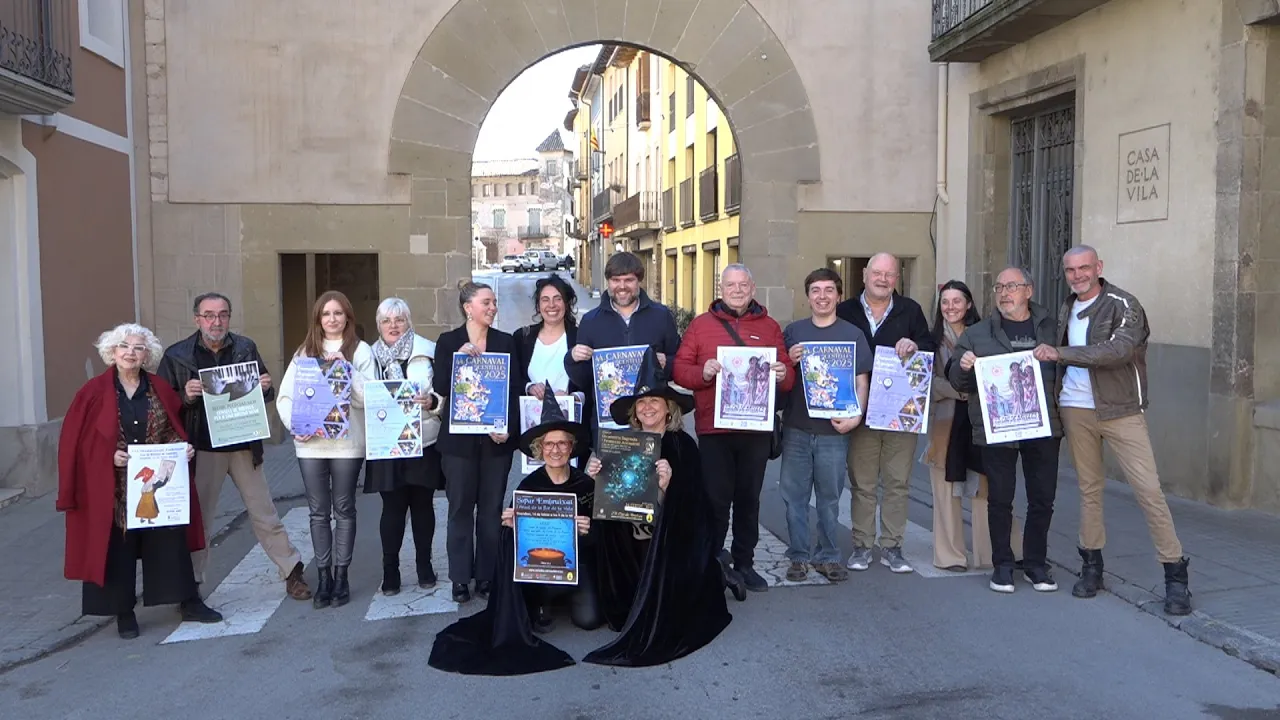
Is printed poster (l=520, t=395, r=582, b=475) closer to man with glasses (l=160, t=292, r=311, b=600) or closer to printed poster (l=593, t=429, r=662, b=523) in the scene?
printed poster (l=593, t=429, r=662, b=523)

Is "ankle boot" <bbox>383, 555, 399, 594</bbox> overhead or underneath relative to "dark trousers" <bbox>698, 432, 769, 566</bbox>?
underneath

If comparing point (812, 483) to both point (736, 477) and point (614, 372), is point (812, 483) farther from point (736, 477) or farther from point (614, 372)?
point (614, 372)

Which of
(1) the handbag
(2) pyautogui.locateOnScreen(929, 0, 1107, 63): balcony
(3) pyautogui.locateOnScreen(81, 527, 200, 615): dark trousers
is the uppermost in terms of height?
(2) pyautogui.locateOnScreen(929, 0, 1107, 63): balcony

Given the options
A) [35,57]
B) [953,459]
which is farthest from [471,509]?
[35,57]

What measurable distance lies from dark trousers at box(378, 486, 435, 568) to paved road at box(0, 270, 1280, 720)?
303mm

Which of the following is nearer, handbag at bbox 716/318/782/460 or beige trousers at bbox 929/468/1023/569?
handbag at bbox 716/318/782/460

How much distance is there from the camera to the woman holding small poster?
566 cm

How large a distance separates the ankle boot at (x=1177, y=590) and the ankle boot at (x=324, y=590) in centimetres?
470

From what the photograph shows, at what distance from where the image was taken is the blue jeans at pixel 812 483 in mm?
6543

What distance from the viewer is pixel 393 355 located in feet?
20.7

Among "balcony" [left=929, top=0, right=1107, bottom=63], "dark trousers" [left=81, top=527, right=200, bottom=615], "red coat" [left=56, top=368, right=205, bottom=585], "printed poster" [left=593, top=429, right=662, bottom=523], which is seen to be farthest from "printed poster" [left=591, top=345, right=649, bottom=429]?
"balcony" [left=929, top=0, right=1107, bottom=63]

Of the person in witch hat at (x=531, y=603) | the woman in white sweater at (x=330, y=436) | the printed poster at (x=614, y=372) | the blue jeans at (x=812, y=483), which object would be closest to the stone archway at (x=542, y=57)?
the woman in white sweater at (x=330, y=436)

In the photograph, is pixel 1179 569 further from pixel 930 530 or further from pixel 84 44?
pixel 84 44

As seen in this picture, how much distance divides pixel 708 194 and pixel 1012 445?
2129 cm
